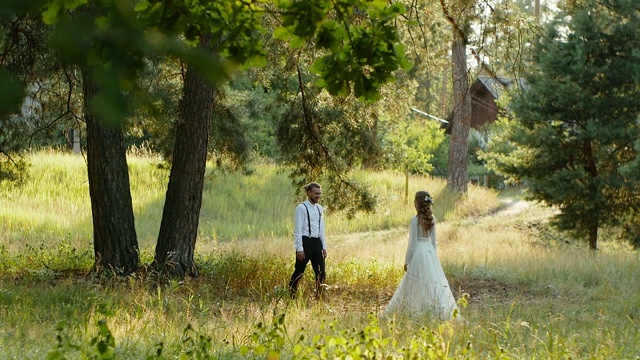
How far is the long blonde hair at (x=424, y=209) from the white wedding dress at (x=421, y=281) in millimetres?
89

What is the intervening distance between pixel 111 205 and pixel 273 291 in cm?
269

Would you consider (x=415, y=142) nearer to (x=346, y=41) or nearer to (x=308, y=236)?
(x=308, y=236)

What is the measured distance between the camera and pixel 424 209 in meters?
9.84

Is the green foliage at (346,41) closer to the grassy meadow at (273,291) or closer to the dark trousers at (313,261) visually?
the grassy meadow at (273,291)

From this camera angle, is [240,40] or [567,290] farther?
[567,290]

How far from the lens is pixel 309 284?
41.8 feet

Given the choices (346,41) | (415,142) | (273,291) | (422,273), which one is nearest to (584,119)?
(273,291)

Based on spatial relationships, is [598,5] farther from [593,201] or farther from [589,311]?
[589,311]

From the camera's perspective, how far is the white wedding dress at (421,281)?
9.90 meters

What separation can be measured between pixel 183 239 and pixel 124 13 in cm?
1010

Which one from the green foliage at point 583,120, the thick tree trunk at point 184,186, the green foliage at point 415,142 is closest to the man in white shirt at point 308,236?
the thick tree trunk at point 184,186

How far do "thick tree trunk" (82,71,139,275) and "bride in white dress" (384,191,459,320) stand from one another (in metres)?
4.15

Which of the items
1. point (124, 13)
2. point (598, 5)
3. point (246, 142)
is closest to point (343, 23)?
point (124, 13)

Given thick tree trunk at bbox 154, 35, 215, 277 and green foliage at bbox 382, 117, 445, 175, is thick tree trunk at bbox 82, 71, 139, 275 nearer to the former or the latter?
thick tree trunk at bbox 154, 35, 215, 277
